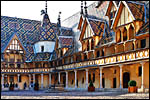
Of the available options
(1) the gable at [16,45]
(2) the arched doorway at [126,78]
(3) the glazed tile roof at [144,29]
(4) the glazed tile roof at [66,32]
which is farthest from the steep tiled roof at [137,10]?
(1) the gable at [16,45]

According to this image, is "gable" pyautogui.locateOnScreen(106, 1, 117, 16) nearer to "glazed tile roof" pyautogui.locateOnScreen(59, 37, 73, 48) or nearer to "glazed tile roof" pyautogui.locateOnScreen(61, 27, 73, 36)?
"glazed tile roof" pyautogui.locateOnScreen(59, 37, 73, 48)

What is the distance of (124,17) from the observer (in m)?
27.9

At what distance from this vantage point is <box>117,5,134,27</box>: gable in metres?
27.2

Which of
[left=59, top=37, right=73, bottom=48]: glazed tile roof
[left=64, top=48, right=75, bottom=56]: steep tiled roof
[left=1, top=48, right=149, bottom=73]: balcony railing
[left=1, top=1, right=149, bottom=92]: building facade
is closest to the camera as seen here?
[left=1, top=48, right=149, bottom=73]: balcony railing

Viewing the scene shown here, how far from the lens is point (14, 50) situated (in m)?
50.1

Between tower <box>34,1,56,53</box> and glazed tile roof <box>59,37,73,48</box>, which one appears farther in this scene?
tower <box>34,1,56,53</box>

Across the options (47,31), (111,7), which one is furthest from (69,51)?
(111,7)

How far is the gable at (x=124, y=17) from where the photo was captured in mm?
27178

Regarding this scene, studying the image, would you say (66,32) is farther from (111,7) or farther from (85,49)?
(111,7)

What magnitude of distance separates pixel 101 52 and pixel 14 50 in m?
22.2

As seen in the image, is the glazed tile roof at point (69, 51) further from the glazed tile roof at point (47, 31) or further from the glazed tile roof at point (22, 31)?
the glazed tile roof at point (22, 31)

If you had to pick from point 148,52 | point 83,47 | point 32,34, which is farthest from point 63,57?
point 148,52

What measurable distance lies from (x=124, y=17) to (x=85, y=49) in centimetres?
1034

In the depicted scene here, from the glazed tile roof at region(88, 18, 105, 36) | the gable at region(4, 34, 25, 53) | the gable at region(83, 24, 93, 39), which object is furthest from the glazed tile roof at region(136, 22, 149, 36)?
the gable at region(4, 34, 25, 53)
